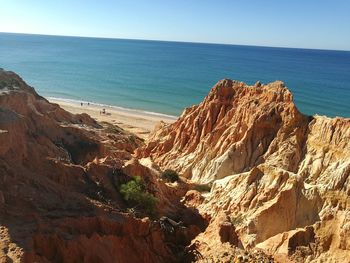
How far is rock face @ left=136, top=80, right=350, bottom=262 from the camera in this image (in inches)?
949

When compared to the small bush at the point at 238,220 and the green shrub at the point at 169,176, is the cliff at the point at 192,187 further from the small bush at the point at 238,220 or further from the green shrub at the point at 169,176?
the green shrub at the point at 169,176

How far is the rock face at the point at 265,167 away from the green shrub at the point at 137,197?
3.83 meters

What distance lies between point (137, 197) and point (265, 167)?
9489mm

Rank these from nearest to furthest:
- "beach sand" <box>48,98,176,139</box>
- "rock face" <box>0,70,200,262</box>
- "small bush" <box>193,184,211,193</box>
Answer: "rock face" <box>0,70,200,262</box> → "small bush" <box>193,184,211,193</box> → "beach sand" <box>48,98,176,139</box>

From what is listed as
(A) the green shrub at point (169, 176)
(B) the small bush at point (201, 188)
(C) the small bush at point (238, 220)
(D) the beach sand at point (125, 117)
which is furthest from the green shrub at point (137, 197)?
(D) the beach sand at point (125, 117)

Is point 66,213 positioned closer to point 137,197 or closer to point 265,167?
point 137,197

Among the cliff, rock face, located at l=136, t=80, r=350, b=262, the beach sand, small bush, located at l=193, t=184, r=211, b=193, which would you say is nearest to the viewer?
the cliff

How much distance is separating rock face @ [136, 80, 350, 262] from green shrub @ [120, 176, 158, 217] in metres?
3.83

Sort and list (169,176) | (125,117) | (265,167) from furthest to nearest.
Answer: (125,117) → (169,176) → (265,167)

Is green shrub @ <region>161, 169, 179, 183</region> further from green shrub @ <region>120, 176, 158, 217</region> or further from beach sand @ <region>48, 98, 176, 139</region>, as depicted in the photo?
beach sand @ <region>48, 98, 176, 139</region>

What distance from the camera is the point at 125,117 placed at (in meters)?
78.2

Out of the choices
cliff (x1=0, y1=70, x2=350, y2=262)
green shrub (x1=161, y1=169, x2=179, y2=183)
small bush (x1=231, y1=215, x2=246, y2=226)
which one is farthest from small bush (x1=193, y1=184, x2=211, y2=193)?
small bush (x1=231, y1=215, x2=246, y2=226)

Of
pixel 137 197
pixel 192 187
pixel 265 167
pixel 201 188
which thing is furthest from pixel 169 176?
pixel 137 197

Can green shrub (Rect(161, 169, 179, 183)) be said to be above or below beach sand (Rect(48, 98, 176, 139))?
above
